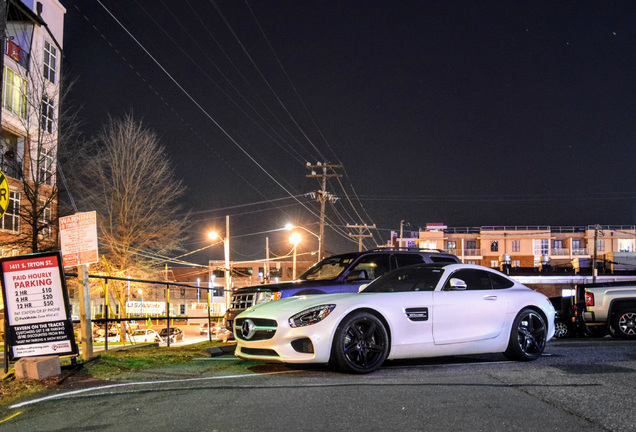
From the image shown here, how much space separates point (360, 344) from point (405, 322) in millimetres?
670

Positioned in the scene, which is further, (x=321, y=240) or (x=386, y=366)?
(x=321, y=240)

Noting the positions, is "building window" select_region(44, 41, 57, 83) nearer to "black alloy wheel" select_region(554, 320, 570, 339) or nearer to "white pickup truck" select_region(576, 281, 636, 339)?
"black alloy wheel" select_region(554, 320, 570, 339)

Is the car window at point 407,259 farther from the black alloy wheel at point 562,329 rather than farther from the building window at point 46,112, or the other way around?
the building window at point 46,112

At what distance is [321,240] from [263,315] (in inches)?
1221

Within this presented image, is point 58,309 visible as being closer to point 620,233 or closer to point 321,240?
point 321,240

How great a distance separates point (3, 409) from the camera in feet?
19.1

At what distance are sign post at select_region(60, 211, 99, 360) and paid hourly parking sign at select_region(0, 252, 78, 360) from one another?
884 millimetres

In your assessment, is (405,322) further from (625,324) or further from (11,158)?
(11,158)

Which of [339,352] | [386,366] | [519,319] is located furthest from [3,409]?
[519,319]

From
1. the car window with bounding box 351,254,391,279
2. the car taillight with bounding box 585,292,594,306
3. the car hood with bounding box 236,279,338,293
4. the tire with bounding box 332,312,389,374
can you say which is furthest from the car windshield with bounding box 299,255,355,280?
the car taillight with bounding box 585,292,594,306

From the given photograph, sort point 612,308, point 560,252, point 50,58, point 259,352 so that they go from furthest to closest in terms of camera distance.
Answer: point 560,252 < point 50,58 < point 612,308 < point 259,352

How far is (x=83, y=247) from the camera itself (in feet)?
29.8

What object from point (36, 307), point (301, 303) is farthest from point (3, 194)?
point (301, 303)

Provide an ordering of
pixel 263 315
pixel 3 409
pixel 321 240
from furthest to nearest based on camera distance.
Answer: pixel 321 240
pixel 263 315
pixel 3 409
